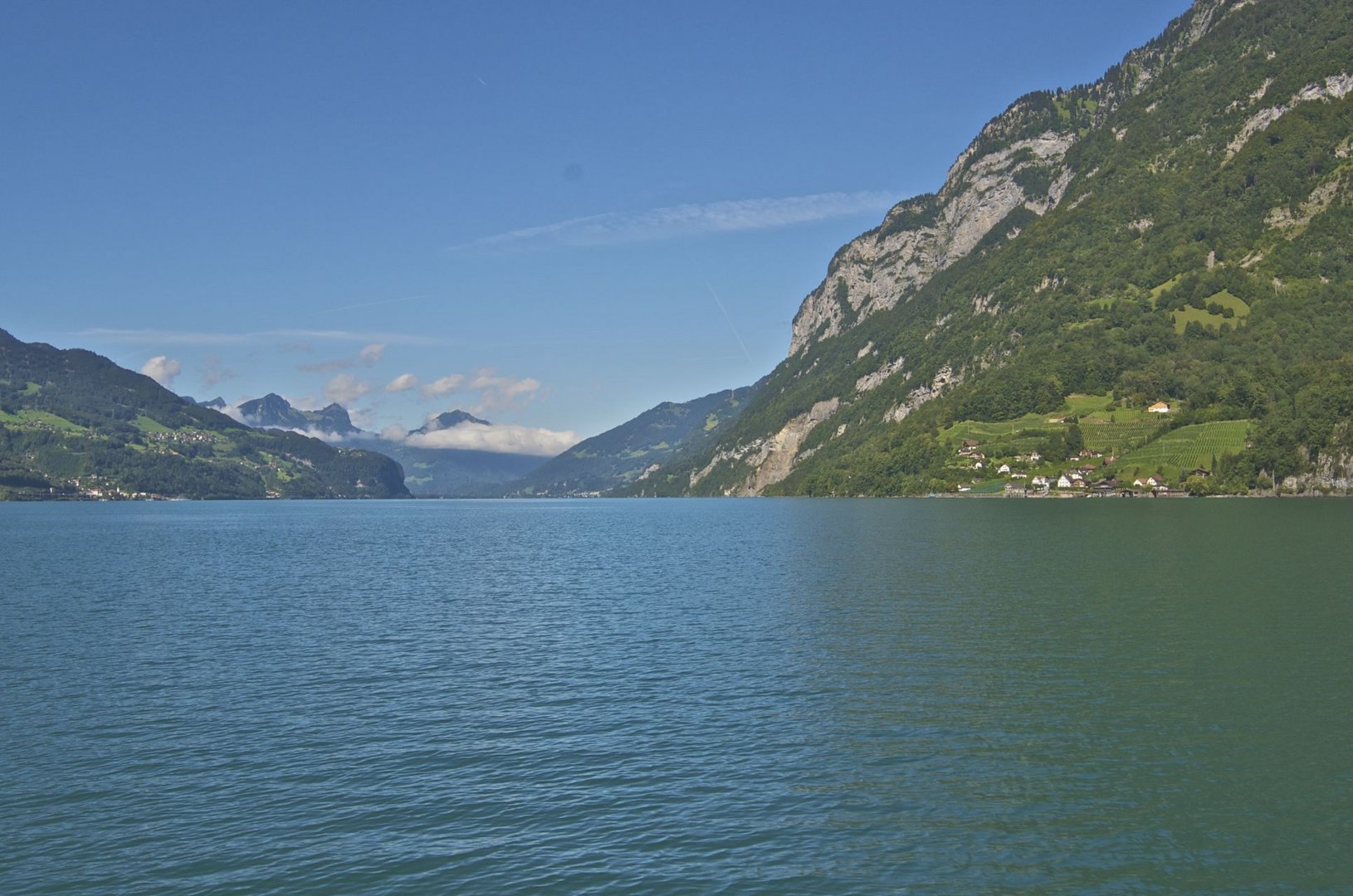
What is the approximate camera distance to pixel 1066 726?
1331 inches

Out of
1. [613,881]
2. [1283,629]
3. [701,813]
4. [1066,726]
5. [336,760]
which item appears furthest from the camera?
[1283,629]

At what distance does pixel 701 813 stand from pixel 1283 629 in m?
40.1

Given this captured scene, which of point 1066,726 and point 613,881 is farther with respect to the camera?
point 1066,726

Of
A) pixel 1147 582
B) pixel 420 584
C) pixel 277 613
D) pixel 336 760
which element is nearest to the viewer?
pixel 336 760

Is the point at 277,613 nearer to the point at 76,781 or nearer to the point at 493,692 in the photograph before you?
the point at 493,692

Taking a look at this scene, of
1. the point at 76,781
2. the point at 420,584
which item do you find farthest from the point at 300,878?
the point at 420,584

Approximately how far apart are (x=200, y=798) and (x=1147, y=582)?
65.5 m

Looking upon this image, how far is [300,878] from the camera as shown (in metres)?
22.0

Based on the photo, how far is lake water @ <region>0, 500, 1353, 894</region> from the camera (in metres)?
22.7

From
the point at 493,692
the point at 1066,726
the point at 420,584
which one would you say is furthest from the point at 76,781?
the point at 420,584

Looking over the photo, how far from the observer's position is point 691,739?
32.7 metres

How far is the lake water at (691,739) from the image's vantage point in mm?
22719

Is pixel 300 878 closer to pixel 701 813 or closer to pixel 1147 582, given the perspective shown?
pixel 701 813

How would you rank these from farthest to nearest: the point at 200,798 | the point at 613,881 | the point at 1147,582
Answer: the point at 1147,582
the point at 200,798
the point at 613,881
